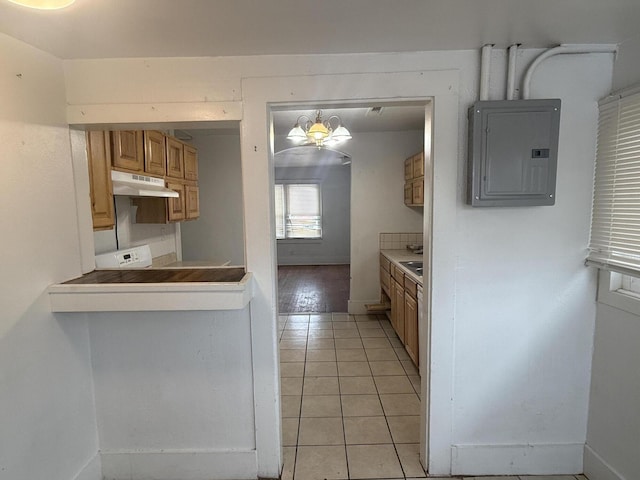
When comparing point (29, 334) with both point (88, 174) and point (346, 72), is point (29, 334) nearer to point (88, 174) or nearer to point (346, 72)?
point (88, 174)

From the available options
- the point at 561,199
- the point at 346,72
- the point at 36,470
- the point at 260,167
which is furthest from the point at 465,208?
the point at 36,470

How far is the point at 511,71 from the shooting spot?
61.5 inches

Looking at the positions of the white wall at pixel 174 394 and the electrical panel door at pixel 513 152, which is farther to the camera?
the white wall at pixel 174 394

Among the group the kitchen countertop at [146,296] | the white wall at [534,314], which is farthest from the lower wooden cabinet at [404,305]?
the kitchen countertop at [146,296]

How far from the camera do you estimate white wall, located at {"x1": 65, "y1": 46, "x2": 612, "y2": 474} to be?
1599 mm

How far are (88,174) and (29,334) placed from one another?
2.79ft

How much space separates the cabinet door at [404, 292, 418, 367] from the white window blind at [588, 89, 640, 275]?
137 cm

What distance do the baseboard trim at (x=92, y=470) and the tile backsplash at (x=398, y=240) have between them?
3.49 metres

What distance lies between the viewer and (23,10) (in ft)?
3.75

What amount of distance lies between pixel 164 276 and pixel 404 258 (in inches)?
→ 103

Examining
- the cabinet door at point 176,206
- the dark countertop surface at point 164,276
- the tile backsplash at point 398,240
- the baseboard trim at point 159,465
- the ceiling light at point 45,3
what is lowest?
the baseboard trim at point 159,465

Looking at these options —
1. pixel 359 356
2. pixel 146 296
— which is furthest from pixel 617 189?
pixel 359 356

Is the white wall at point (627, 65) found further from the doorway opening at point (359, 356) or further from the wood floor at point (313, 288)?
the wood floor at point (313, 288)

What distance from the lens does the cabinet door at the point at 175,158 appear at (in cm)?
295
